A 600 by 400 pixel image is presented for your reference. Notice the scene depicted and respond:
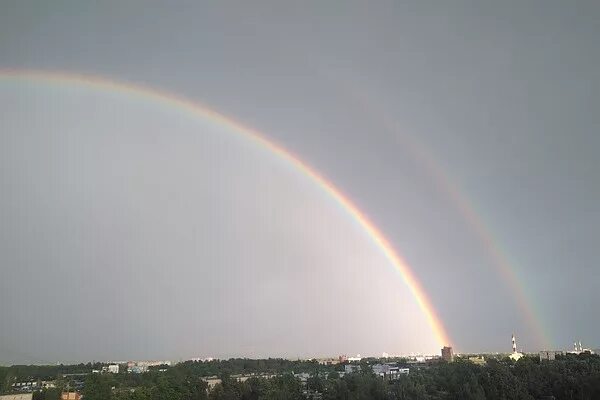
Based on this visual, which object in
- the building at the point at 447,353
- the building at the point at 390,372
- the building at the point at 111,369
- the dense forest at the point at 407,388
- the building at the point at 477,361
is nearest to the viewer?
the dense forest at the point at 407,388

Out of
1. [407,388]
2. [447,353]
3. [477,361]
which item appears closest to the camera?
[407,388]

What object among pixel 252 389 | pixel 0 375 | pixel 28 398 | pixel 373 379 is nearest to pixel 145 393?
pixel 252 389

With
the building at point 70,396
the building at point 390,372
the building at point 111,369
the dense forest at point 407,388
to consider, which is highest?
the building at point 111,369

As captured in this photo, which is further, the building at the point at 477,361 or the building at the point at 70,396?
the building at the point at 477,361

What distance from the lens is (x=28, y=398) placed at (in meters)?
54.0

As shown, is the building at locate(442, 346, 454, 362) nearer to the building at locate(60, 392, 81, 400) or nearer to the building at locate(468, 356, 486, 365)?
the building at locate(468, 356, 486, 365)

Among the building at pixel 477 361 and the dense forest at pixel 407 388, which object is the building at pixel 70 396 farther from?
the building at pixel 477 361

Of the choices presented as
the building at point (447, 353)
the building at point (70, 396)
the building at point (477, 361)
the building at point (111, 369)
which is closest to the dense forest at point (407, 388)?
the building at point (70, 396)

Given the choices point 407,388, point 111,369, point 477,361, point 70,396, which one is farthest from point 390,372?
point 111,369

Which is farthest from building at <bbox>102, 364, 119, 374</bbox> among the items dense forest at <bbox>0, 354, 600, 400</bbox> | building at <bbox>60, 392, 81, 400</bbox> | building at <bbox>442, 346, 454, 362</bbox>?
building at <bbox>442, 346, 454, 362</bbox>

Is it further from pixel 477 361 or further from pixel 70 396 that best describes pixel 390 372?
pixel 70 396

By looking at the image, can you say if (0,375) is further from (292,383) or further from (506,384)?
(506,384)

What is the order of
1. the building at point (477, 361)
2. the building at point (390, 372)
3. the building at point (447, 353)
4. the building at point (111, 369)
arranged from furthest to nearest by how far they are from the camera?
the building at point (447, 353), the building at point (111, 369), the building at point (477, 361), the building at point (390, 372)

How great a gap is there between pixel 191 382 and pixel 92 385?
9.04 m
